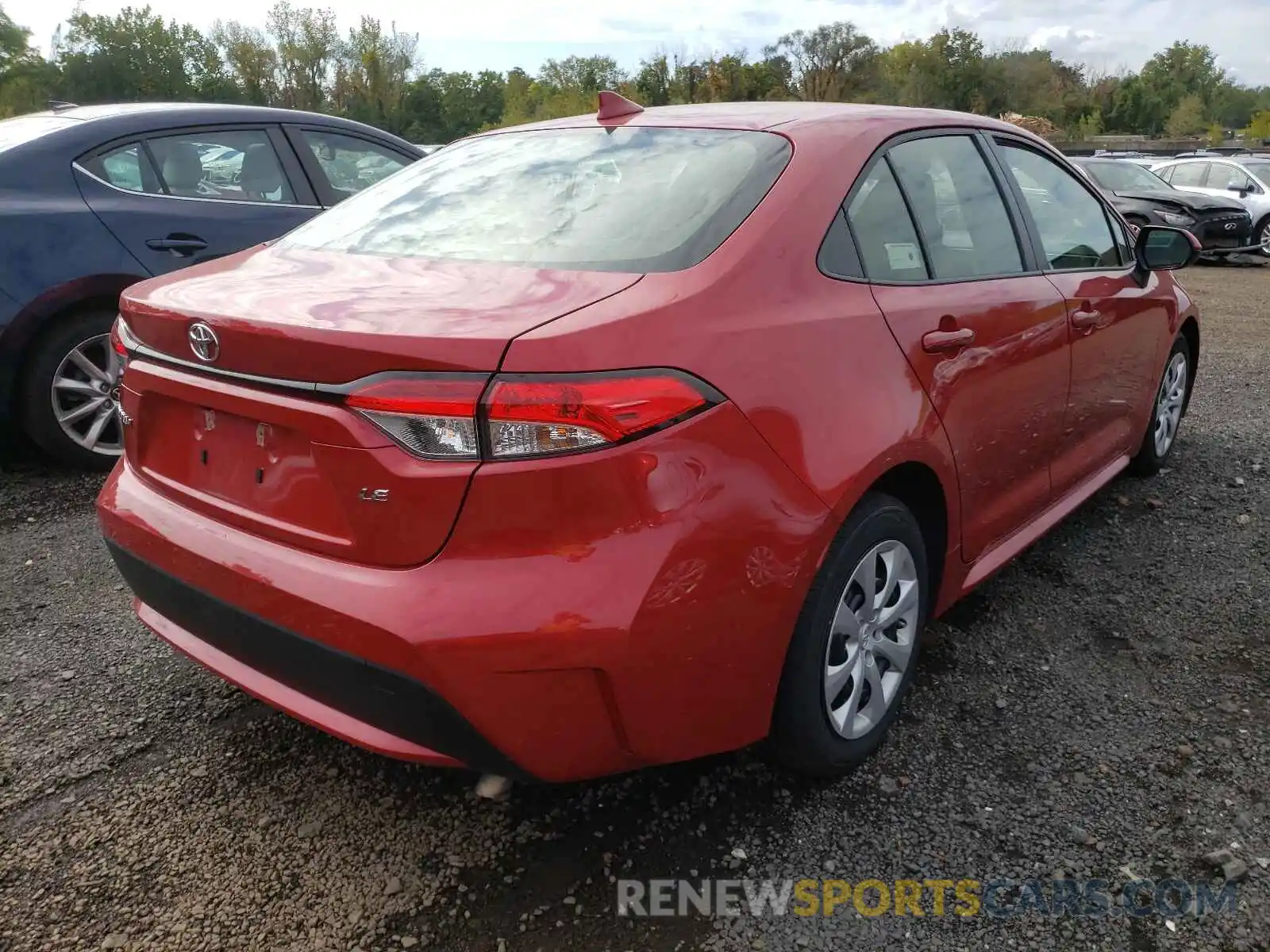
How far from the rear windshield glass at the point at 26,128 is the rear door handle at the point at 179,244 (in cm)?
67

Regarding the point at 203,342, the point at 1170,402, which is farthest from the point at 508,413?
the point at 1170,402

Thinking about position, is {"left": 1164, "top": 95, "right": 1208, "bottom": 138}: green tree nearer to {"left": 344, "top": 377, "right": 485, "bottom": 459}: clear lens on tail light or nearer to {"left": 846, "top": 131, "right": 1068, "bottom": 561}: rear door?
{"left": 846, "top": 131, "right": 1068, "bottom": 561}: rear door

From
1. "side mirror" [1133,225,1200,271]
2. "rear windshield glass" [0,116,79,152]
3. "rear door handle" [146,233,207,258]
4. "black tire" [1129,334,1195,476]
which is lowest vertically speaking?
"black tire" [1129,334,1195,476]

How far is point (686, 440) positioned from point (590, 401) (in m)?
0.20

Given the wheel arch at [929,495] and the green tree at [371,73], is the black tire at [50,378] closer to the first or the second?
the wheel arch at [929,495]

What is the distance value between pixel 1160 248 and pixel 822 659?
2.65 metres

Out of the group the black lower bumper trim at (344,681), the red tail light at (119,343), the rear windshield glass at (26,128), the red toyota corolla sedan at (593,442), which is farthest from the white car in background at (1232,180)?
the black lower bumper trim at (344,681)

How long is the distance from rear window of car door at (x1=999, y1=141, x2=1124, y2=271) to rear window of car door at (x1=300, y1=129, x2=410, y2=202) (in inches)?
133

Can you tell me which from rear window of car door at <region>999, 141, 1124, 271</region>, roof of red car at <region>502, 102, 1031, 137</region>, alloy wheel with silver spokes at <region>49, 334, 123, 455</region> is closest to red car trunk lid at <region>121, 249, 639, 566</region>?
roof of red car at <region>502, 102, 1031, 137</region>

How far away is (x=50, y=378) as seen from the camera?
14.1 ft

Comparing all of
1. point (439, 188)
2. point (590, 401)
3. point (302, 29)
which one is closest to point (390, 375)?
point (590, 401)

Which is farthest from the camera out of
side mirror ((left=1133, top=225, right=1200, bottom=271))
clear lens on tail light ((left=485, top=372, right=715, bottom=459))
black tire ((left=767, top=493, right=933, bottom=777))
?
side mirror ((left=1133, top=225, right=1200, bottom=271))

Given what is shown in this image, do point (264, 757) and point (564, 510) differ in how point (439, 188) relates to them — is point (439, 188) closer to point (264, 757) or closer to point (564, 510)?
point (564, 510)

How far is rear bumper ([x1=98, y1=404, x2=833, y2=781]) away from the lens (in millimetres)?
1706
